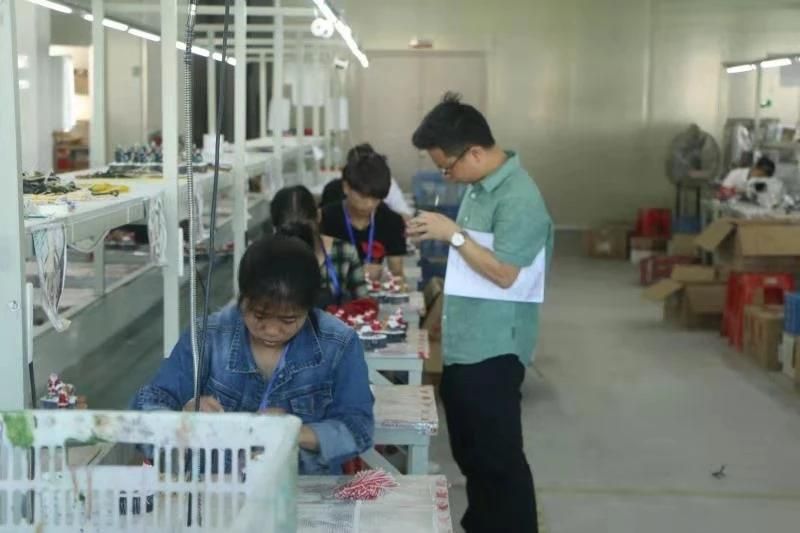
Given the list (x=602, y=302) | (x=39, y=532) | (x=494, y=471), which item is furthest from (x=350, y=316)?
(x=602, y=302)

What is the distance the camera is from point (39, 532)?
4.60 feet

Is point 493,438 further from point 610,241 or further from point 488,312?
point 610,241

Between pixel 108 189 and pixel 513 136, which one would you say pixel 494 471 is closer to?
pixel 108 189

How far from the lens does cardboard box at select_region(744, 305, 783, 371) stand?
690 centimetres

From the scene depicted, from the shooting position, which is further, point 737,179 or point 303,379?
point 737,179

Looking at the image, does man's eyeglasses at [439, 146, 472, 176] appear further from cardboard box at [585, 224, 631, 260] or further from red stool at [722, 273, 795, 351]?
cardboard box at [585, 224, 631, 260]

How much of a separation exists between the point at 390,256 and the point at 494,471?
6.17 feet

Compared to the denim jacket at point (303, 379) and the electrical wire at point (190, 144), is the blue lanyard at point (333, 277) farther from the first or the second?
the electrical wire at point (190, 144)

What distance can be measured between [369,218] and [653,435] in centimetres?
187

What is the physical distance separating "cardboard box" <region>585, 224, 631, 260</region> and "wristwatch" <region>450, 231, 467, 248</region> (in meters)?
9.92

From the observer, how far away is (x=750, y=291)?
24.5ft

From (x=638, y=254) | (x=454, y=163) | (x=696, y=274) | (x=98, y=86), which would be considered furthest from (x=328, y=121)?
(x=454, y=163)

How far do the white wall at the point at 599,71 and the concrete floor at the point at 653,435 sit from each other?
510 centimetres

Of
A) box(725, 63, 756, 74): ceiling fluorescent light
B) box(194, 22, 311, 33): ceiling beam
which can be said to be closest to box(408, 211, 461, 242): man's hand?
box(194, 22, 311, 33): ceiling beam
